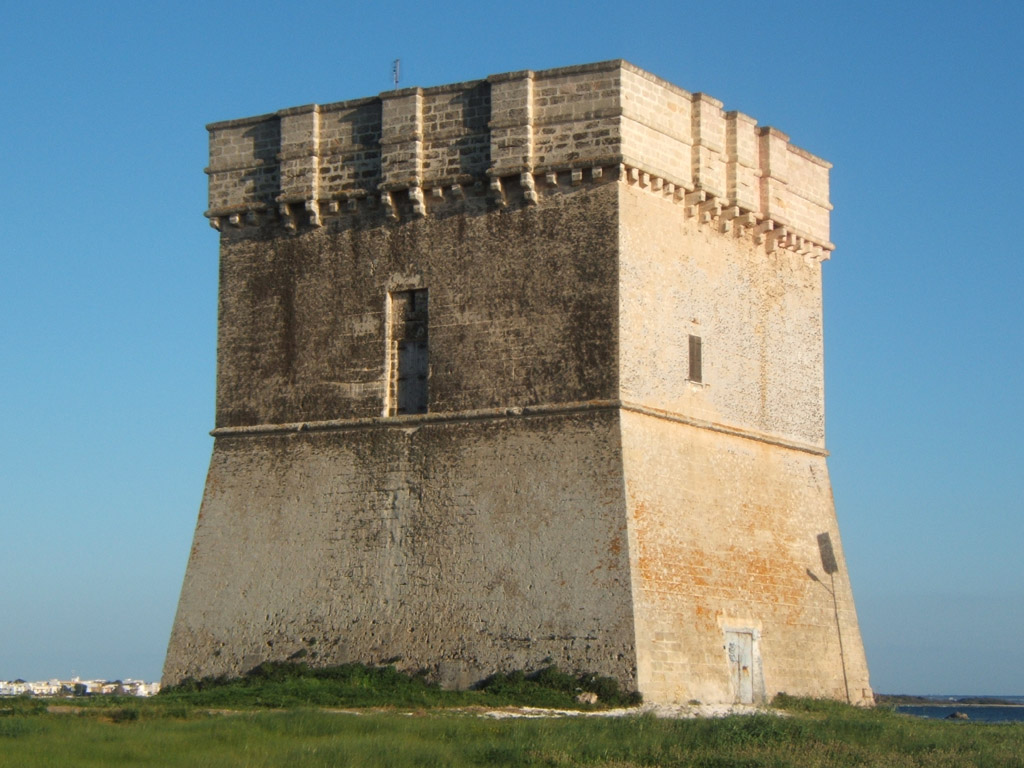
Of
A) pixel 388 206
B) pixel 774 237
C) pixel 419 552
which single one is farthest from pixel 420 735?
pixel 774 237

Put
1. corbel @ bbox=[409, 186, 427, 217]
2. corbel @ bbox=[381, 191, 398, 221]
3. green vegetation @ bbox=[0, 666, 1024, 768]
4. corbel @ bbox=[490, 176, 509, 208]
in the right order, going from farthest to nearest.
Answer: corbel @ bbox=[381, 191, 398, 221]
corbel @ bbox=[409, 186, 427, 217]
corbel @ bbox=[490, 176, 509, 208]
green vegetation @ bbox=[0, 666, 1024, 768]

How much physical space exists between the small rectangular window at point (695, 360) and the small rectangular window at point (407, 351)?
11.4ft

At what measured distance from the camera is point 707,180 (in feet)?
75.1

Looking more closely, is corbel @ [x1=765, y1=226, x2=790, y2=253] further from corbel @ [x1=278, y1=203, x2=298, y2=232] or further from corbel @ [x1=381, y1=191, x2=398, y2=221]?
corbel @ [x1=278, y1=203, x2=298, y2=232]

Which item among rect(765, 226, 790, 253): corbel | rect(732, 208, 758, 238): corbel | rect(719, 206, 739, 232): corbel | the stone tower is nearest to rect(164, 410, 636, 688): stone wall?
the stone tower

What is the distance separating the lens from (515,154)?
22.0 metres

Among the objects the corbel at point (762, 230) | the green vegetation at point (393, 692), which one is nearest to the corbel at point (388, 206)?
the corbel at point (762, 230)

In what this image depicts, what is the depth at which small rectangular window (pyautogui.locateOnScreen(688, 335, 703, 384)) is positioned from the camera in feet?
74.7

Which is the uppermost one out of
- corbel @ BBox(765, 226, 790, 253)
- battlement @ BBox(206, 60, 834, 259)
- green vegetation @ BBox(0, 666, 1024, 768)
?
battlement @ BBox(206, 60, 834, 259)

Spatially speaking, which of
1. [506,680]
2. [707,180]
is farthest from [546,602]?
[707,180]

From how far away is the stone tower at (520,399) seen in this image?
21.2 m

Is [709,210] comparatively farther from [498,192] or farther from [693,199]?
[498,192]

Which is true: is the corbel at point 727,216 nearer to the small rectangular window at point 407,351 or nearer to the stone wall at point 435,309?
the stone wall at point 435,309

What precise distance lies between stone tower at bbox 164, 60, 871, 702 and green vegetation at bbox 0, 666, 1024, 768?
1.00 m
